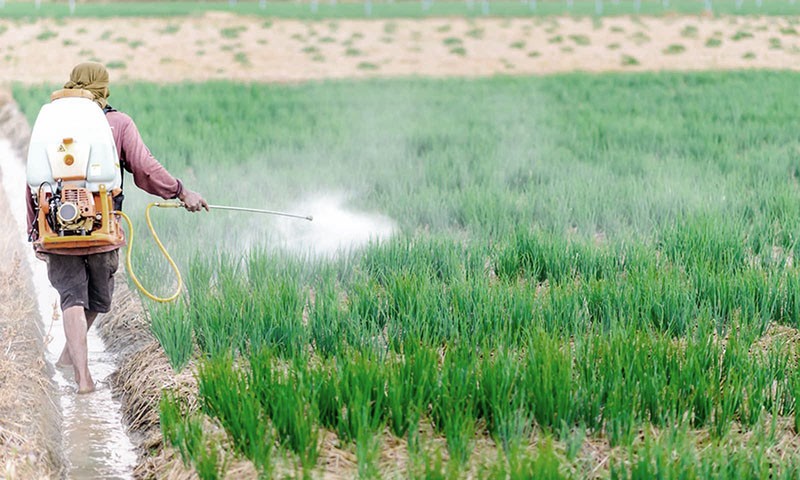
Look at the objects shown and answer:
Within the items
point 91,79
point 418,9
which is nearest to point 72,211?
point 91,79

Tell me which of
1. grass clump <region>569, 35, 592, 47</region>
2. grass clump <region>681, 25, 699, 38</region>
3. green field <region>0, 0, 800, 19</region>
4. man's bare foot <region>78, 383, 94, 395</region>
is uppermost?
man's bare foot <region>78, 383, 94, 395</region>

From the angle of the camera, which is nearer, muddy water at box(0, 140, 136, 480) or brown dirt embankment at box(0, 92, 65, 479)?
brown dirt embankment at box(0, 92, 65, 479)

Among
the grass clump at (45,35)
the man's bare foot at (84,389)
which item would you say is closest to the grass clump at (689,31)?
the grass clump at (45,35)

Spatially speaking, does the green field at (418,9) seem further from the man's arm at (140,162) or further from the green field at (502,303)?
the man's arm at (140,162)

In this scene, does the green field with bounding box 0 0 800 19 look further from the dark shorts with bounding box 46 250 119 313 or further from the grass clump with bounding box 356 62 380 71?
the dark shorts with bounding box 46 250 119 313

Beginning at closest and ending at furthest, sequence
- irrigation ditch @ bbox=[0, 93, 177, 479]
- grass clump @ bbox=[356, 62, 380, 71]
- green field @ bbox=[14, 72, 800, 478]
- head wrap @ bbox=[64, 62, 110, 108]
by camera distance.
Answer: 1. green field @ bbox=[14, 72, 800, 478]
2. irrigation ditch @ bbox=[0, 93, 177, 479]
3. head wrap @ bbox=[64, 62, 110, 108]
4. grass clump @ bbox=[356, 62, 380, 71]

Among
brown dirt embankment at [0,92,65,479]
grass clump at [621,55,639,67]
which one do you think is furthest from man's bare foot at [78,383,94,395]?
grass clump at [621,55,639,67]

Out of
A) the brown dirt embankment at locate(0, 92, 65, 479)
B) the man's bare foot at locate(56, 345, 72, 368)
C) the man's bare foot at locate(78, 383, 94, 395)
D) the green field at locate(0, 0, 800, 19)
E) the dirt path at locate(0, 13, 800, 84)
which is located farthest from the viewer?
the green field at locate(0, 0, 800, 19)

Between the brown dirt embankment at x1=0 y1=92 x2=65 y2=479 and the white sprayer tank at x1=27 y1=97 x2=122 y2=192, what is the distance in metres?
0.76

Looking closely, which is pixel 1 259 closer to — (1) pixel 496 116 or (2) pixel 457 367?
(2) pixel 457 367

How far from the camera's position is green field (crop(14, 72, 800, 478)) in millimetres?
3238

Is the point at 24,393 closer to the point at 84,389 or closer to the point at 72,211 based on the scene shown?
the point at 84,389

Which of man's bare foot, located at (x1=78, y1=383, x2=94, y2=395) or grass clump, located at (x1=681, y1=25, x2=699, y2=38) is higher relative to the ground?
man's bare foot, located at (x1=78, y1=383, x2=94, y2=395)

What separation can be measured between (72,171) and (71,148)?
0.27 ft
